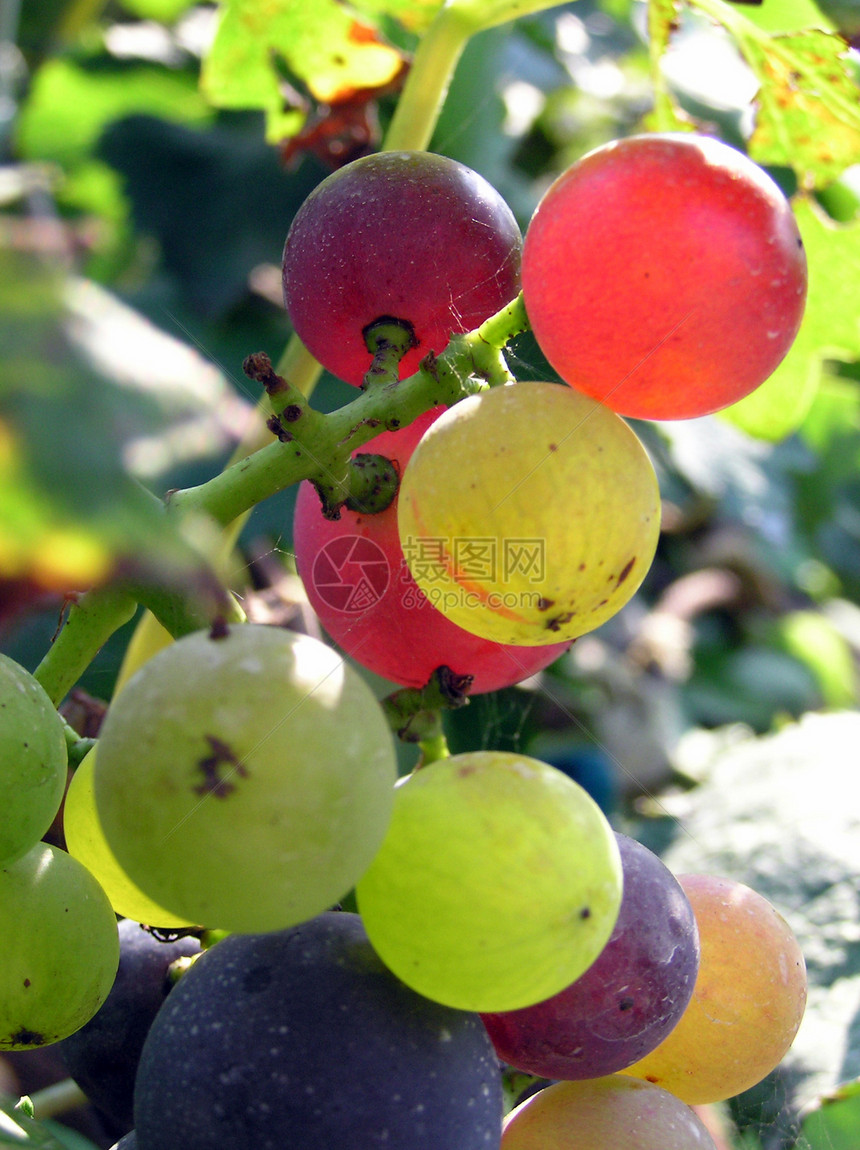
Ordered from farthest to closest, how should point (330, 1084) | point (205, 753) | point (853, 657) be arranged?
point (853, 657)
point (330, 1084)
point (205, 753)

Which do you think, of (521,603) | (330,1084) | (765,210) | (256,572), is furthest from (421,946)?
(256,572)

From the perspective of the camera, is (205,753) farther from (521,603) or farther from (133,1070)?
(133,1070)

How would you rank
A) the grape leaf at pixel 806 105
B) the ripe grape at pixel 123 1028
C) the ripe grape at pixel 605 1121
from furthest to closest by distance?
the grape leaf at pixel 806 105 < the ripe grape at pixel 123 1028 < the ripe grape at pixel 605 1121

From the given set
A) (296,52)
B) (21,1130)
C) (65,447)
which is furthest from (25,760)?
(296,52)

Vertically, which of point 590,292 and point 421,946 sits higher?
point 590,292

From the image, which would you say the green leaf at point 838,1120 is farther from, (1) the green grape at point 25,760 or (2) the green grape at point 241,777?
(1) the green grape at point 25,760

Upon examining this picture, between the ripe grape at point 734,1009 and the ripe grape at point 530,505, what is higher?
the ripe grape at point 530,505

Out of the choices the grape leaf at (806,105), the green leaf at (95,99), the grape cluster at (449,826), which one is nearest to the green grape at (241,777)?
the grape cluster at (449,826)
